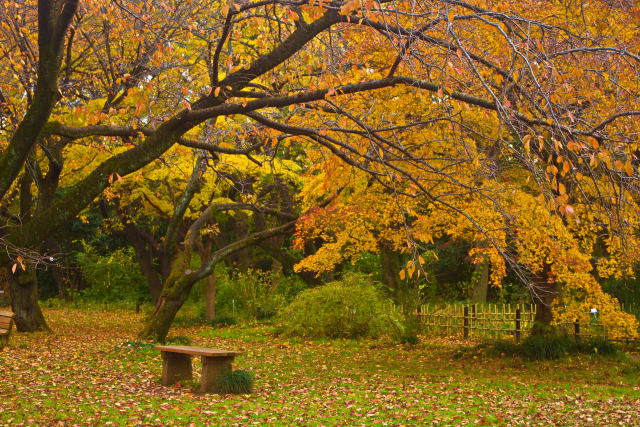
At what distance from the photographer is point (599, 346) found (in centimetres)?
1178

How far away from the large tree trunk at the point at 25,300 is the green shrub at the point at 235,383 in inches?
328

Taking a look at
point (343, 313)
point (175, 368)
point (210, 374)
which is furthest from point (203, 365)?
point (343, 313)

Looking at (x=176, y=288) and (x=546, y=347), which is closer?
(x=546, y=347)

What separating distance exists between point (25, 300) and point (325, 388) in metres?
9.14

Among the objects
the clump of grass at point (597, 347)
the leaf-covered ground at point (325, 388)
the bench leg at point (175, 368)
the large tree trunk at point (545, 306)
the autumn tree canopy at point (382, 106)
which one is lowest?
the leaf-covered ground at point (325, 388)

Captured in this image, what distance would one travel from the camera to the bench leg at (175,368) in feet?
29.1

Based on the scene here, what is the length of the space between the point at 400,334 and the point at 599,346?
4.49 m

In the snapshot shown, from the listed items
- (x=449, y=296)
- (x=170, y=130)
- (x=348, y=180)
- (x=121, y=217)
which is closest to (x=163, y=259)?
(x=121, y=217)

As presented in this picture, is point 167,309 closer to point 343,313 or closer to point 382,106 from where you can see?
point 343,313

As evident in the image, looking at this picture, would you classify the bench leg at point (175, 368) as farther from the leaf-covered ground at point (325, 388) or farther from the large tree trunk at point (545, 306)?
the large tree trunk at point (545, 306)

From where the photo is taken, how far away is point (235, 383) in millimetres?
8172

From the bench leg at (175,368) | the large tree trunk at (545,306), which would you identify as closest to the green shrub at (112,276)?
the bench leg at (175,368)

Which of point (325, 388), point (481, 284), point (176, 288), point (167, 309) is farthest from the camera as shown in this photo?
point (481, 284)

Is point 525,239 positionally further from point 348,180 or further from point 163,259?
point 163,259
